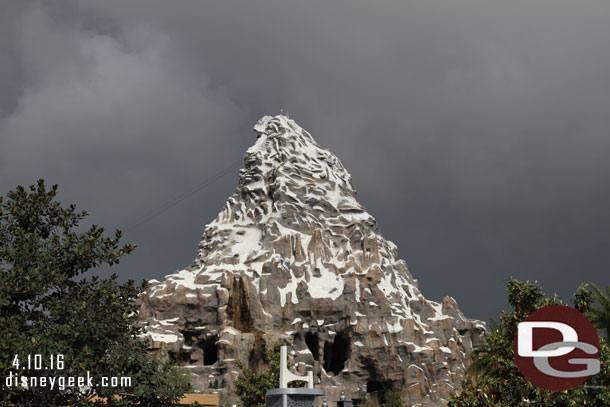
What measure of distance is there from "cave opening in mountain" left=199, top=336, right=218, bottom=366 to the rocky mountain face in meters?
0.18

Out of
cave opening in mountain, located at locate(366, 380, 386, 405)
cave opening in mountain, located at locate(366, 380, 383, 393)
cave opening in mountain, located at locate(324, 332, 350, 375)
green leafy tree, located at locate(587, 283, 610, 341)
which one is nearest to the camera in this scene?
green leafy tree, located at locate(587, 283, 610, 341)

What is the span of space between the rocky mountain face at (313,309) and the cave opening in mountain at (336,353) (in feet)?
0.52

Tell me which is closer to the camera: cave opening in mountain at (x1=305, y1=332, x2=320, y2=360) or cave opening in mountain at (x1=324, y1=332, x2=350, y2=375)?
cave opening in mountain at (x1=305, y1=332, x2=320, y2=360)

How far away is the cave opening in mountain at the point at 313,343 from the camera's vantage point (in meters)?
68.3

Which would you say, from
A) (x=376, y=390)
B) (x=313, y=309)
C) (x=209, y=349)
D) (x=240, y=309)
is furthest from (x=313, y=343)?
(x=209, y=349)

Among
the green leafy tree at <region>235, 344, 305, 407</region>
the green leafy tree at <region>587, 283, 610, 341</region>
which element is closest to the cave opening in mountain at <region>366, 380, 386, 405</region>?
the green leafy tree at <region>235, 344, 305, 407</region>

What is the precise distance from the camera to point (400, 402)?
61312 millimetres

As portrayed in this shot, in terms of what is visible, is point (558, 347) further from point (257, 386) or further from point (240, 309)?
point (240, 309)

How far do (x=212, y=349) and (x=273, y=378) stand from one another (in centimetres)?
2880

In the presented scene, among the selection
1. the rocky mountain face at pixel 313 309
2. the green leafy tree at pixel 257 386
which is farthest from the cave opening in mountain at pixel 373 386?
the green leafy tree at pixel 257 386

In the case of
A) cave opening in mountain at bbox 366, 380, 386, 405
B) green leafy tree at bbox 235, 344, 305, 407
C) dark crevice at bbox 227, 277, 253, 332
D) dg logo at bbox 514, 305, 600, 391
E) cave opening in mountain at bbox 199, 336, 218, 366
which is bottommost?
cave opening in mountain at bbox 366, 380, 386, 405

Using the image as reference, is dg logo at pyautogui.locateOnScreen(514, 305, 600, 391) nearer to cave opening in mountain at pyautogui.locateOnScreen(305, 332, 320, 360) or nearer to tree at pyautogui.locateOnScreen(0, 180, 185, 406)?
tree at pyautogui.locateOnScreen(0, 180, 185, 406)

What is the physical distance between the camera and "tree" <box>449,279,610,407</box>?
1628 centimetres

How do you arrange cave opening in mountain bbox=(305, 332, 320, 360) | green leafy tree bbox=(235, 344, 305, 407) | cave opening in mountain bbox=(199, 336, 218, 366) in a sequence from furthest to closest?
cave opening in mountain bbox=(305, 332, 320, 360), cave opening in mountain bbox=(199, 336, 218, 366), green leafy tree bbox=(235, 344, 305, 407)
